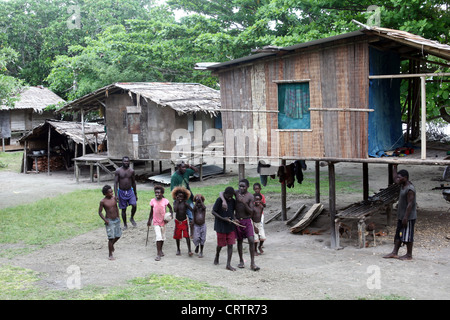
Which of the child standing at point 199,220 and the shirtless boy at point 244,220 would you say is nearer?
the shirtless boy at point 244,220

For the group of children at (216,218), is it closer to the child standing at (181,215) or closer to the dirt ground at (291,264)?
the child standing at (181,215)

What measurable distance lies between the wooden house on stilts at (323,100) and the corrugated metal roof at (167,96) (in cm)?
663

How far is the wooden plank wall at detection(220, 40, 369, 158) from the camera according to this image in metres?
10.9

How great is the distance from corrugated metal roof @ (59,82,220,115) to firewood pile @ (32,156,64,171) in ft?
10.9

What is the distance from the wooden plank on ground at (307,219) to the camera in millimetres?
12395

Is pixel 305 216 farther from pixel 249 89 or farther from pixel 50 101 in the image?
pixel 50 101

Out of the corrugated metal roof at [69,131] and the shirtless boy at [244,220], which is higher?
the corrugated metal roof at [69,131]

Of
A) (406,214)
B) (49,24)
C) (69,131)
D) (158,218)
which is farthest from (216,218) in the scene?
(49,24)

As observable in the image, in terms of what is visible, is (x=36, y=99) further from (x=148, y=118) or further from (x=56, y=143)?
(x=148, y=118)

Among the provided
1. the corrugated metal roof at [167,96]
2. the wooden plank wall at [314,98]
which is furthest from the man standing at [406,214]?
the corrugated metal roof at [167,96]

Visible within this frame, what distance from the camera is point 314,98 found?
11438mm

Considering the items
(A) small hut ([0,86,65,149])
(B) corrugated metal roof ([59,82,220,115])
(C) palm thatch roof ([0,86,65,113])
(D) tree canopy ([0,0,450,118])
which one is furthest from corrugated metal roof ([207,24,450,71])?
(A) small hut ([0,86,65,149])

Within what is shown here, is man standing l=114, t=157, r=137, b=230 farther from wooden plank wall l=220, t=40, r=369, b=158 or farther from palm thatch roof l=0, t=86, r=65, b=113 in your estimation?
palm thatch roof l=0, t=86, r=65, b=113

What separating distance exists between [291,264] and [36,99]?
24.2 metres
